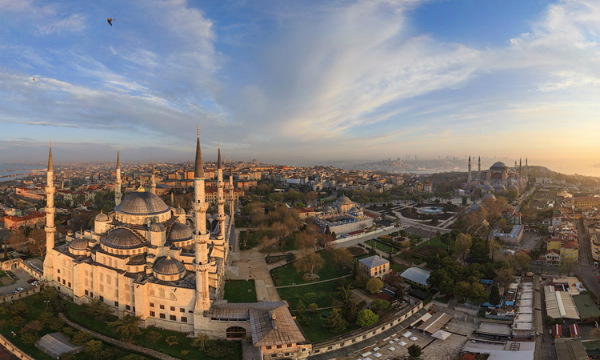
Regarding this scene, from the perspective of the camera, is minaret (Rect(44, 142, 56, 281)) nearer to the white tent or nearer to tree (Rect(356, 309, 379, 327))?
tree (Rect(356, 309, 379, 327))

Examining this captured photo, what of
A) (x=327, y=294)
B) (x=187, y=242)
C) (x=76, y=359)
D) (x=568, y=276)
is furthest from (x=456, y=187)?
(x=76, y=359)

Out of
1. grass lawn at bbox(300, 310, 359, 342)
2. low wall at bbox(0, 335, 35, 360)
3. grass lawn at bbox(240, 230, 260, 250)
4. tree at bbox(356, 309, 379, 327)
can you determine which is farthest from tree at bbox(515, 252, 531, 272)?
low wall at bbox(0, 335, 35, 360)

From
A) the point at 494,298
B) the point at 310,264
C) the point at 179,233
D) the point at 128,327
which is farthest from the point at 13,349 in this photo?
the point at 494,298

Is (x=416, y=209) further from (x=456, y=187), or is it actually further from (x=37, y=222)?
(x=37, y=222)

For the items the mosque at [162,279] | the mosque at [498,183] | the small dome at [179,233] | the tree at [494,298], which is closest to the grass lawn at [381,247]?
the tree at [494,298]

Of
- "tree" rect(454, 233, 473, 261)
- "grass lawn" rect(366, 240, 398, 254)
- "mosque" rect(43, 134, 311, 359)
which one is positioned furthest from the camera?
"grass lawn" rect(366, 240, 398, 254)

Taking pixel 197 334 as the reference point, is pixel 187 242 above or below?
above
